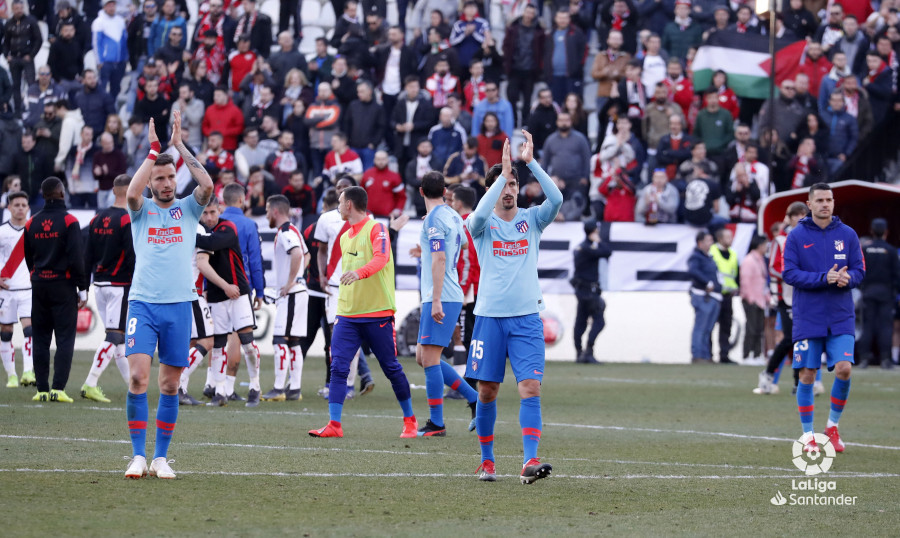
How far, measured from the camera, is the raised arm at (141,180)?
853 centimetres

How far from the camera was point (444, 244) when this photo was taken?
1170 cm

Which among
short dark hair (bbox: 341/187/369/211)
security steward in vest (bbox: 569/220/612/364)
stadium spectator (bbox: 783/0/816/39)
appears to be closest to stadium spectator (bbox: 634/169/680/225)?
security steward in vest (bbox: 569/220/612/364)

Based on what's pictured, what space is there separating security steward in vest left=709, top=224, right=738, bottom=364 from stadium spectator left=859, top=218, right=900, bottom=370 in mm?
2287

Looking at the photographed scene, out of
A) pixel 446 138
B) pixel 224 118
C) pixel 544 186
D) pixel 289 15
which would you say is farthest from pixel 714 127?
pixel 544 186

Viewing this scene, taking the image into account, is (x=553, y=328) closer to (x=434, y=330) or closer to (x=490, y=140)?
(x=490, y=140)

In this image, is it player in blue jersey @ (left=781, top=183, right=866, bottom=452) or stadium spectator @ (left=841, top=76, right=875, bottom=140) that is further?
stadium spectator @ (left=841, top=76, right=875, bottom=140)

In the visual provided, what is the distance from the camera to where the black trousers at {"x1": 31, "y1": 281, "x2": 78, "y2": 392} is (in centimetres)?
1415

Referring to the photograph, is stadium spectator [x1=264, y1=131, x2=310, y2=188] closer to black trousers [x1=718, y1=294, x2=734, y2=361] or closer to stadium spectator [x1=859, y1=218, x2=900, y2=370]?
black trousers [x1=718, y1=294, x2=734, y2=361]

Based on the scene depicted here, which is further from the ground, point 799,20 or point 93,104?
point 799,20

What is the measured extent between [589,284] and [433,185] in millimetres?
11773

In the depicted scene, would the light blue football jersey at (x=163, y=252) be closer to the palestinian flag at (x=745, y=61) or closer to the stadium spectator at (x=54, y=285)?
the stadium spectator at (x=54, y=285)

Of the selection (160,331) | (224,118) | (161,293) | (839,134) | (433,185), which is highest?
(224,118)

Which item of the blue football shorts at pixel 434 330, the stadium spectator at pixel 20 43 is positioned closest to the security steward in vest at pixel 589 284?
the blue football shorts at pixel 434 330

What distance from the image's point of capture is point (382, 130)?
25297 millimetres
